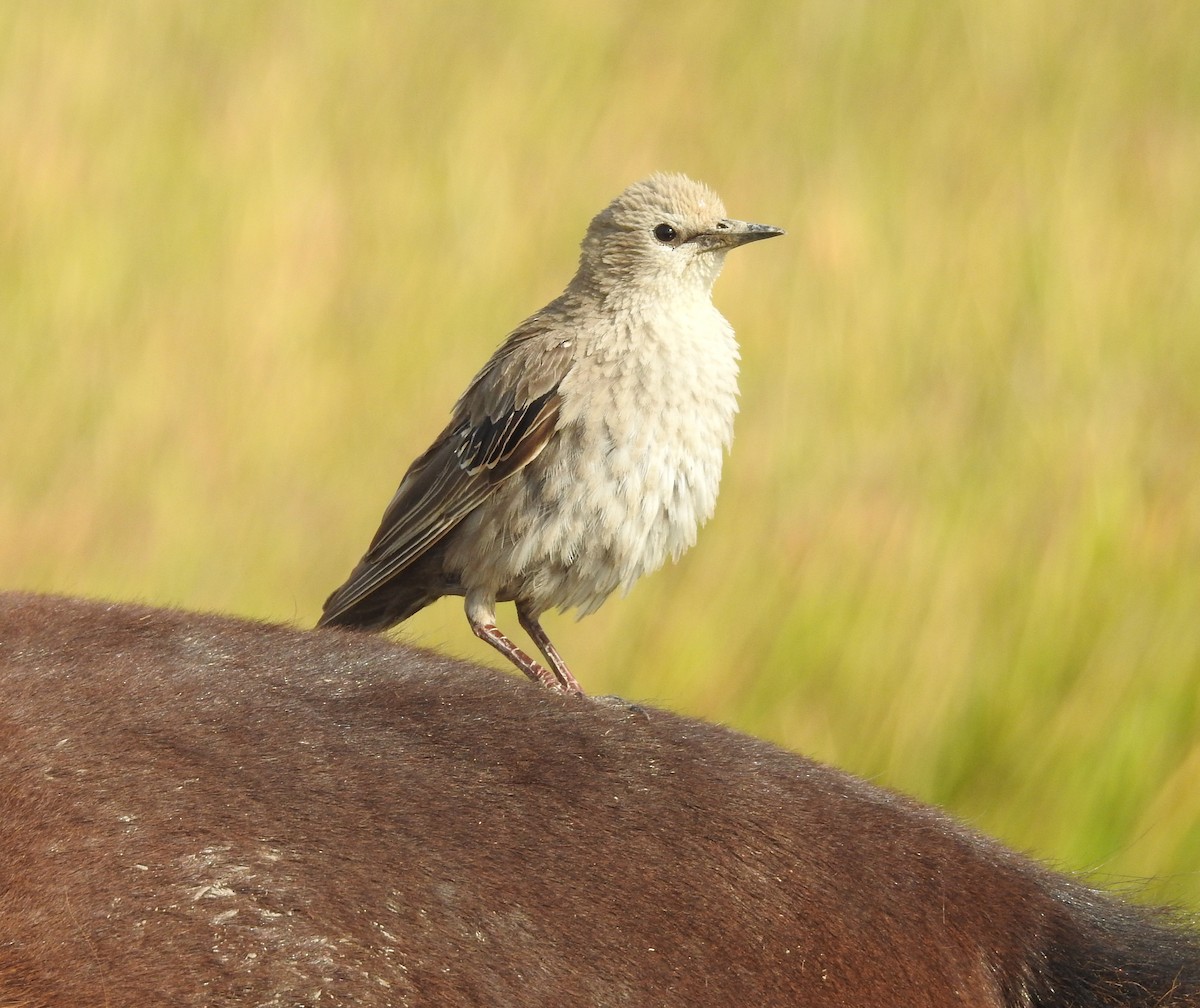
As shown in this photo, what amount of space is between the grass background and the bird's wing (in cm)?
87

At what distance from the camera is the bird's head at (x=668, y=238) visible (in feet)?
12.0

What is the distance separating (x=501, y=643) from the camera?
141 inches

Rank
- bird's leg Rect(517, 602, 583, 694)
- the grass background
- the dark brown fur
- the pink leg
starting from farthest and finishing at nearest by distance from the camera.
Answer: the grass background, bird's leg Rect(517, 602, 583, 694), the pink leg, the dark brown fur

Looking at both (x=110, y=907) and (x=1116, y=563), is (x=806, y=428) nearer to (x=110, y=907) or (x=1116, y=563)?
(x=1116, y=563)

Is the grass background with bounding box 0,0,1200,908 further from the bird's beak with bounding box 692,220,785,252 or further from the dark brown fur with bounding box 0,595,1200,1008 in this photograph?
the dark brown fur with bounding box 0,595,1200,1008

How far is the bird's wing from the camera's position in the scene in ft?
11.9

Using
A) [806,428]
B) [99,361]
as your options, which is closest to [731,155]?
[806,428]

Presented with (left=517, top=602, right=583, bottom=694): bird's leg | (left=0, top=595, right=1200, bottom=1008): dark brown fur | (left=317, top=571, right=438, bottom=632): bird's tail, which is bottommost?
(left=317, top=571, right=438, bottom=632): bird's tail

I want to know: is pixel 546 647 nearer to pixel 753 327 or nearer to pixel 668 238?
pixel 668 238

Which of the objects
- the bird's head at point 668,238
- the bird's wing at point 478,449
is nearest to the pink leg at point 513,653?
the bird's wing at point 478,449

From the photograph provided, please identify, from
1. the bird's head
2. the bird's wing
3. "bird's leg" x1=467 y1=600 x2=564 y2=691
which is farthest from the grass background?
the bird's head

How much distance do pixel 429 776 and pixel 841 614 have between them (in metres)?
2.74

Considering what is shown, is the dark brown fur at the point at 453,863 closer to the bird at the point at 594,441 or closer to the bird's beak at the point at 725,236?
the bird at the point at 594,441

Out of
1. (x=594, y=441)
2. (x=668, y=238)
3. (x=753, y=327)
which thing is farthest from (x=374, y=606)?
(x=753, y=327)
